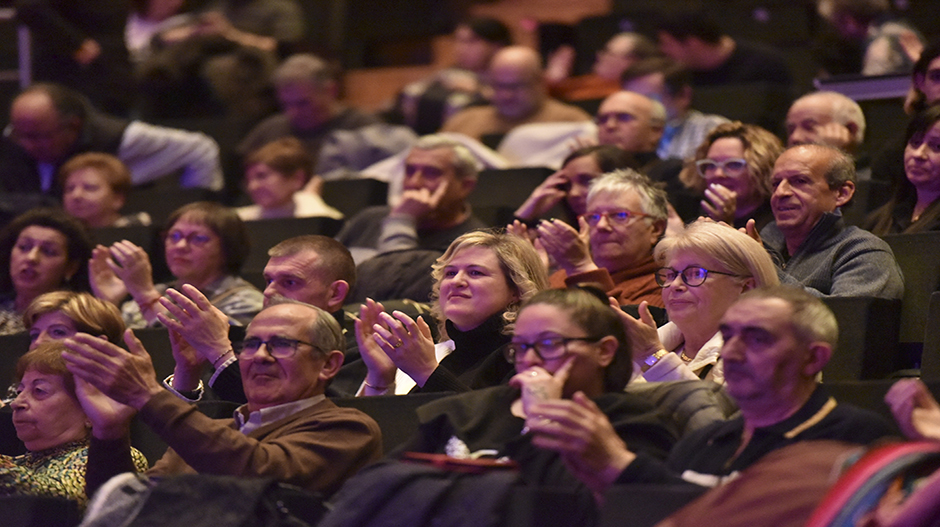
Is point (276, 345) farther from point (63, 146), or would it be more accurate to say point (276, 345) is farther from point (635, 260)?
point (63, 146)

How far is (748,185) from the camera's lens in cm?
328

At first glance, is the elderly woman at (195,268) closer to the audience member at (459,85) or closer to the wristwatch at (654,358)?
the wristwatch at (654,358)

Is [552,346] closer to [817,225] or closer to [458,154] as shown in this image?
[817,225]

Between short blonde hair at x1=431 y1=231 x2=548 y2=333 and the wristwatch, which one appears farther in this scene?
short blonde hair at x1=431 y1=231 x2=548 y2=333

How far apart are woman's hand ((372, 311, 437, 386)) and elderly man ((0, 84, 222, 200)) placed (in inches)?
92.4

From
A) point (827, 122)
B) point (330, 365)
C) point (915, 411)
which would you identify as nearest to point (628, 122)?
point (827, 122)

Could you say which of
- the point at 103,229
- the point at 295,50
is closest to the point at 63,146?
the point at 103,229

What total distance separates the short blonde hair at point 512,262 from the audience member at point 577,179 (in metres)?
0.74

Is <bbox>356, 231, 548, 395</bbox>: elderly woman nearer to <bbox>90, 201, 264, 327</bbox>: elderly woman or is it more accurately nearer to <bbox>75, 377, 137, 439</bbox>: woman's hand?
<bbox>75, 377, 137, 439</bbox>: woman's hand

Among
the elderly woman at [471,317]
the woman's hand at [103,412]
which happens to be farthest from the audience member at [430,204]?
the woman's hand at [103,412]

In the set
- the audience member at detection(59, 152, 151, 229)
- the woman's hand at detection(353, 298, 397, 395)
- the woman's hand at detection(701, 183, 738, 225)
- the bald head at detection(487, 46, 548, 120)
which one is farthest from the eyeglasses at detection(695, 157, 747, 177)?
the audience member at detection(59, 152, 151, 229)

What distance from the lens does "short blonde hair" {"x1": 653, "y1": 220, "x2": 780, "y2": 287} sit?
2.48m

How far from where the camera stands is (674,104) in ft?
14.7

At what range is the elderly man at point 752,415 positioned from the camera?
6.15ft
